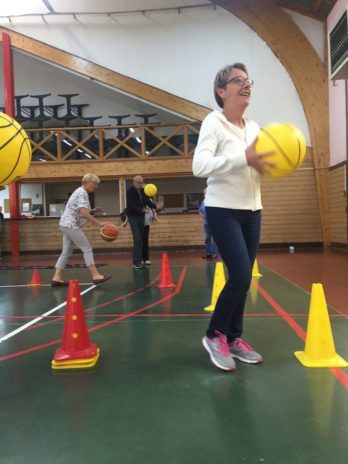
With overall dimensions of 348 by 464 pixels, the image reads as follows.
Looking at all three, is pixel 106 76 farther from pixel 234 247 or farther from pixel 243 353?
pixel 243 353

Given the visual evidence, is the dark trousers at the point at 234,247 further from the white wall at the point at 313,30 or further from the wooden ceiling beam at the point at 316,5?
the white wall at the point at 313,30

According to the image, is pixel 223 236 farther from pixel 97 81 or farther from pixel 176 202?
pixel 176 202

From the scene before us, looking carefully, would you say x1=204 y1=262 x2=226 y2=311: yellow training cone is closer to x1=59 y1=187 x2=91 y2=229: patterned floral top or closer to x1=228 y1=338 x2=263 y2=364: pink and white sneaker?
x1=228 y1=338 x2=263 y2=364: pink and white sneaker

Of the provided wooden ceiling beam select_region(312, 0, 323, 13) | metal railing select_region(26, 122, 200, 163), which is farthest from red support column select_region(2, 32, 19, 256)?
wooden ceiling beam select_region(312, 0, 323, 13)

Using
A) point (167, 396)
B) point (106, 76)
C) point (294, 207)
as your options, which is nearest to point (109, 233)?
point (167, 396)

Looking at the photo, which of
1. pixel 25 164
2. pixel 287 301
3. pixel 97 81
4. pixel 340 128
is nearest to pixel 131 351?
pixel 25 164

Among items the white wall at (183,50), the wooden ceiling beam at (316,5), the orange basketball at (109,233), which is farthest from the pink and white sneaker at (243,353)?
the wooden ceiling beam at (316,5)

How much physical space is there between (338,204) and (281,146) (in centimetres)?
986

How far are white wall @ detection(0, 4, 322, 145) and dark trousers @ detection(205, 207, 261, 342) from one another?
10.3 metres

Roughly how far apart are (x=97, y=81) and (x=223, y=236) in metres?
12.1

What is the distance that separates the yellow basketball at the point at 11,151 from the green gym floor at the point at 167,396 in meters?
1.45

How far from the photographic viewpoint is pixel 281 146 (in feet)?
6.27

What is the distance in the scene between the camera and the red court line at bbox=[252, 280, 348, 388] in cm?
221

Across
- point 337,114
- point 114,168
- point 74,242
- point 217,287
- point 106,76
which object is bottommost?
point 217,287
